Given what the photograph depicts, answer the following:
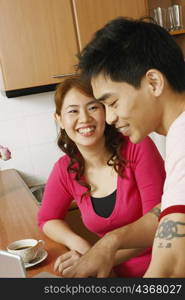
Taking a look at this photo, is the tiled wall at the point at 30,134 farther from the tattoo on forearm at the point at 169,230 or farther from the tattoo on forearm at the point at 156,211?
the tattoo on forearm at the point at 169,230

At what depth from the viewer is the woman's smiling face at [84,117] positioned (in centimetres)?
148

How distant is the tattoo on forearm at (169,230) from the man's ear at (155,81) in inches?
11.4

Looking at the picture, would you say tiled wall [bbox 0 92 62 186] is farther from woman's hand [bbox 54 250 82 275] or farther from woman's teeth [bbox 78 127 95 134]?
woman's hand [bbox 54 250 82 275]

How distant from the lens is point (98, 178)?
5.07 ft

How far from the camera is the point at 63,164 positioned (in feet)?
5.20

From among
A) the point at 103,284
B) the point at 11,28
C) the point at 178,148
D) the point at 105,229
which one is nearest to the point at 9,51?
the point at 11,28

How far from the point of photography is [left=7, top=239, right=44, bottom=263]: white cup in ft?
3.91

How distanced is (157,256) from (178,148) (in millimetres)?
209

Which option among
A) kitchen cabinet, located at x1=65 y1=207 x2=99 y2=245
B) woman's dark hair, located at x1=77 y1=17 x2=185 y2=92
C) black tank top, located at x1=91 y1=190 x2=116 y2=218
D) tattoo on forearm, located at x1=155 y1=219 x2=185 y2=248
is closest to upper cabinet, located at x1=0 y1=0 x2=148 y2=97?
kitchen cabinet, located at x1=65 y1=207 x2=99 y2=245

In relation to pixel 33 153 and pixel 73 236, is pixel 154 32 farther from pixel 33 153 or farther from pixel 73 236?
pixel 33 153

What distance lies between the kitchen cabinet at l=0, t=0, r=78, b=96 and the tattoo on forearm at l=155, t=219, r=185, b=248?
1.58 metres

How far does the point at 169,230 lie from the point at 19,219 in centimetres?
107

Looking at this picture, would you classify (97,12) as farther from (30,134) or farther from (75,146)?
(75,146)

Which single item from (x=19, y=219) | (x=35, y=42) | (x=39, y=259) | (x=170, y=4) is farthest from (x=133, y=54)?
(x=170, y=4)
